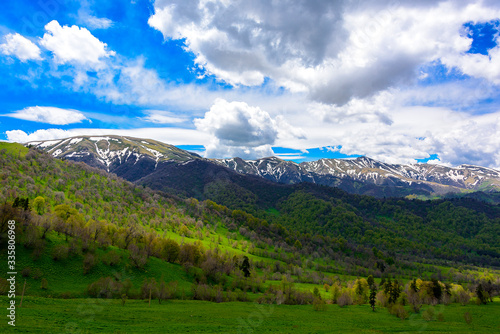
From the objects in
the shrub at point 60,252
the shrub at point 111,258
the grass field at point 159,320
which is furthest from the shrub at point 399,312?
the shrub at point 60,252

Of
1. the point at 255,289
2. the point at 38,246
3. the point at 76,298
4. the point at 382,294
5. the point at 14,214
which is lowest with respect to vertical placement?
the point at 255,289

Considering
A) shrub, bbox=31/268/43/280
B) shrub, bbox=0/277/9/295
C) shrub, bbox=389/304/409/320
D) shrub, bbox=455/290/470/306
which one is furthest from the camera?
shrub, bbox=455/290/470/306

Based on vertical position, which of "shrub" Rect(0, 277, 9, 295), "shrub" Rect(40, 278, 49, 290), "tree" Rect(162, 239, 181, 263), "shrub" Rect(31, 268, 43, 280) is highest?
"shrub" Rect(0, 277, 9, 295)

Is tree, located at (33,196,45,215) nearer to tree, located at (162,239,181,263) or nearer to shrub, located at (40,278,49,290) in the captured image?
tree, located at (162,239,181,263)

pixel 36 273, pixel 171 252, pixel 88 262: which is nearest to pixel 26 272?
pixel 36 273

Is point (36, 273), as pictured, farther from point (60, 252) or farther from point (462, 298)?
point (462, 298)

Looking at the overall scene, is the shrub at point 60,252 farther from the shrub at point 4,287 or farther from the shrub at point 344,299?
the shrub at point 344,299

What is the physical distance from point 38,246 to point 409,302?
133087 mm

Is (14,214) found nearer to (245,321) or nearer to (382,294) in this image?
(245,321)

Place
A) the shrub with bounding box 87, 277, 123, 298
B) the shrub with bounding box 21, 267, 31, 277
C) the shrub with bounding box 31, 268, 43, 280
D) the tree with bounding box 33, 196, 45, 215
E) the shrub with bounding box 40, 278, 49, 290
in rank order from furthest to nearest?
A: the tree with bounding box 33, 196, 45, 215 < the shrub with bounding box 87, 277, 123, 298 < the shrub with bounding box 31, 268, 43, 280 < the shrub with bounding box 21, 267, 31, 277 < the shrub with bounding box 40, 278, 49, 290

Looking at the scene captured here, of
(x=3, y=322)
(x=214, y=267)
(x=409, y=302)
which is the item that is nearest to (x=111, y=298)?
(x=3, y=322)

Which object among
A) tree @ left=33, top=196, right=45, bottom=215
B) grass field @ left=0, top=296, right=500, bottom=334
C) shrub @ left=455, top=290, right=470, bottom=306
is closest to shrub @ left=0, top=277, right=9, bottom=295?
grass field @ left=0, top=296, right=500, bottom=334

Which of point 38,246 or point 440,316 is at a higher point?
point 38,246

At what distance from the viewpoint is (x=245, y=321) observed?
54094mm
